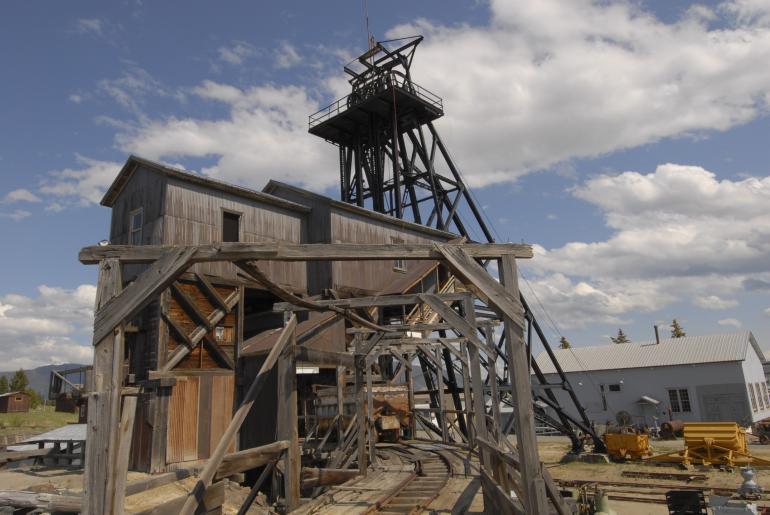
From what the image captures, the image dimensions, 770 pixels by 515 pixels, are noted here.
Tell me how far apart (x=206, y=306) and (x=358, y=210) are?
8.37 m

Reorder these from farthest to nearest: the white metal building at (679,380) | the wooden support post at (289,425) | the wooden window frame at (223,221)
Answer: the white metal building at (679,380), the wooden window frame at (223,221), the wooden support post at (289,425)

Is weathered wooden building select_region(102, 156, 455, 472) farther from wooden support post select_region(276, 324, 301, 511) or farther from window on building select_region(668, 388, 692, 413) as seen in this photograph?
window on building select_region(668, 388, 692, 413)

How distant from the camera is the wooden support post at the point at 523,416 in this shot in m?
5.80

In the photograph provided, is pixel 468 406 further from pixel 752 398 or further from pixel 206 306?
pixel 752 398

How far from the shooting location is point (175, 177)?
17703mm

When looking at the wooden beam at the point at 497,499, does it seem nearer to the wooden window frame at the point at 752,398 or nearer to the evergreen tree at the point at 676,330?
the wooden window frame at the point at 752,398

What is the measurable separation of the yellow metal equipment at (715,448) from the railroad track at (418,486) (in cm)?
1007

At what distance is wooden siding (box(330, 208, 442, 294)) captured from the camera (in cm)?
2156

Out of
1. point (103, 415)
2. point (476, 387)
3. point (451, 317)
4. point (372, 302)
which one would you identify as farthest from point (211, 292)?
point (103, 415)

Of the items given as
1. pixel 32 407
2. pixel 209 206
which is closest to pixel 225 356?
pixel 209 206

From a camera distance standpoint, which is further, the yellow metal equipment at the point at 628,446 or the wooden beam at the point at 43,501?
the yellow metal equipment at the point at 628,446

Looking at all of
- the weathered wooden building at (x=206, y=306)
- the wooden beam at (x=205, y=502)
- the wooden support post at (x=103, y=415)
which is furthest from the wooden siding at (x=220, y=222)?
the wooden support post at (x=103, y=415)

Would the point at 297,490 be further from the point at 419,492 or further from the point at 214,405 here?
the point at 214,405

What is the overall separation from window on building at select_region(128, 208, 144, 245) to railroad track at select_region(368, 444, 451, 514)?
1162 cm
